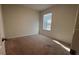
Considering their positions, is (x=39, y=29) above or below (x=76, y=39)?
above

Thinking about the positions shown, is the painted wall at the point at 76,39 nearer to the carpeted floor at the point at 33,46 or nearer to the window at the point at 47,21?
the carpeted floor at the point at 33,46

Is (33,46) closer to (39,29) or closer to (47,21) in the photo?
(39,29)

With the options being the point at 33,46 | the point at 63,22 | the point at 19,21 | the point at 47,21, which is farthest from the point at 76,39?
the point at 19,21

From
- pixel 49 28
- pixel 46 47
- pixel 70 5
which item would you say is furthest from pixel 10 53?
pixel 70 5

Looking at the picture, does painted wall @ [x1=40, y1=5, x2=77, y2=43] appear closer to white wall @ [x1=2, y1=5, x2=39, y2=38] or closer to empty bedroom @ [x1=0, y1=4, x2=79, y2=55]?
empty bedroom @ [x1=0, y1=4, x2=79, y2=55]

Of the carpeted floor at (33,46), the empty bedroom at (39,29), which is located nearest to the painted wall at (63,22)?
the empty bedroom at (39,29)

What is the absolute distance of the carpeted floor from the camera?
956 mm

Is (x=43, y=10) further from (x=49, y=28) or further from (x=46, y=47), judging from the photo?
(x=46, y=47)

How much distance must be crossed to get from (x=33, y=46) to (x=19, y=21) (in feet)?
1.16

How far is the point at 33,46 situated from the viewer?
1012 millimetres

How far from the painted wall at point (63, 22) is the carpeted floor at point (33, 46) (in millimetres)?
110

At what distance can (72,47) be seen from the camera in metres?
0.96
